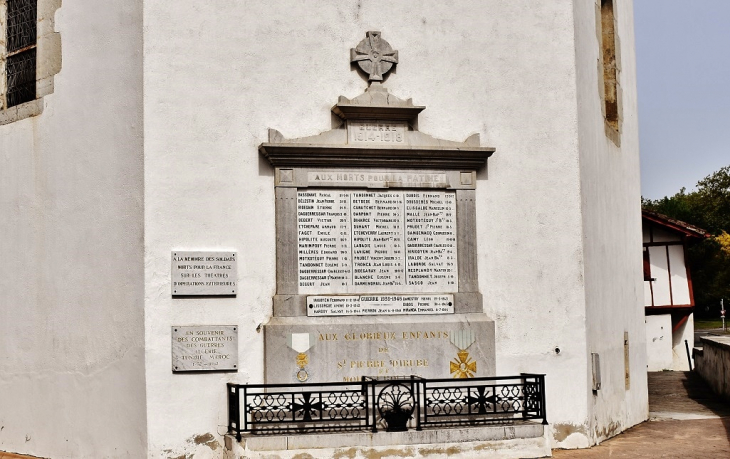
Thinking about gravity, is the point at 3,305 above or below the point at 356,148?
below

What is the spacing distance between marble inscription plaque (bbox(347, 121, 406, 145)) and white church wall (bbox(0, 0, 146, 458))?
229 centimetres

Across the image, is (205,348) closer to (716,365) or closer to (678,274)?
(716,365)

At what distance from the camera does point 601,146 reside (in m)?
12.8

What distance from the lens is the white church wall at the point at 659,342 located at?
26.1 m

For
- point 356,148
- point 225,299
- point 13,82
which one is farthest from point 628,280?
point 13,82

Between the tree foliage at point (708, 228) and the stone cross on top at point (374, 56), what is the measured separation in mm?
43564

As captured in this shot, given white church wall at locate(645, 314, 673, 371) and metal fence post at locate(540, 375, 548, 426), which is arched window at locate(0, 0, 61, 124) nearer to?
metal fence post at locate(540, 375, 548, 426)

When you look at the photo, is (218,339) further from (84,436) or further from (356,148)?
(356,148)

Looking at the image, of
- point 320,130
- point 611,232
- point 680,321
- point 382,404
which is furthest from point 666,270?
point 382,404

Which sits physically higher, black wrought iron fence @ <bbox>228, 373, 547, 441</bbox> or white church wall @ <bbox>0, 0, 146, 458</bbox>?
white church wall @ <bbox>0, 0, 146, 458</bbox>

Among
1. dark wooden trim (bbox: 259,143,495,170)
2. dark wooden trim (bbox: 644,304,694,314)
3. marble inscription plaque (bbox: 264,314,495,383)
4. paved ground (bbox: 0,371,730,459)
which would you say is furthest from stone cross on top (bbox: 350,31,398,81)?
dark wooden trim (bbox: 644,304,694,314)

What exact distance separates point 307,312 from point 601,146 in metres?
4.91

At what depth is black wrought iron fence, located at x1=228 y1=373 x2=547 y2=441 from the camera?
31.5 feet

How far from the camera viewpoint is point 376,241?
10.6 m
